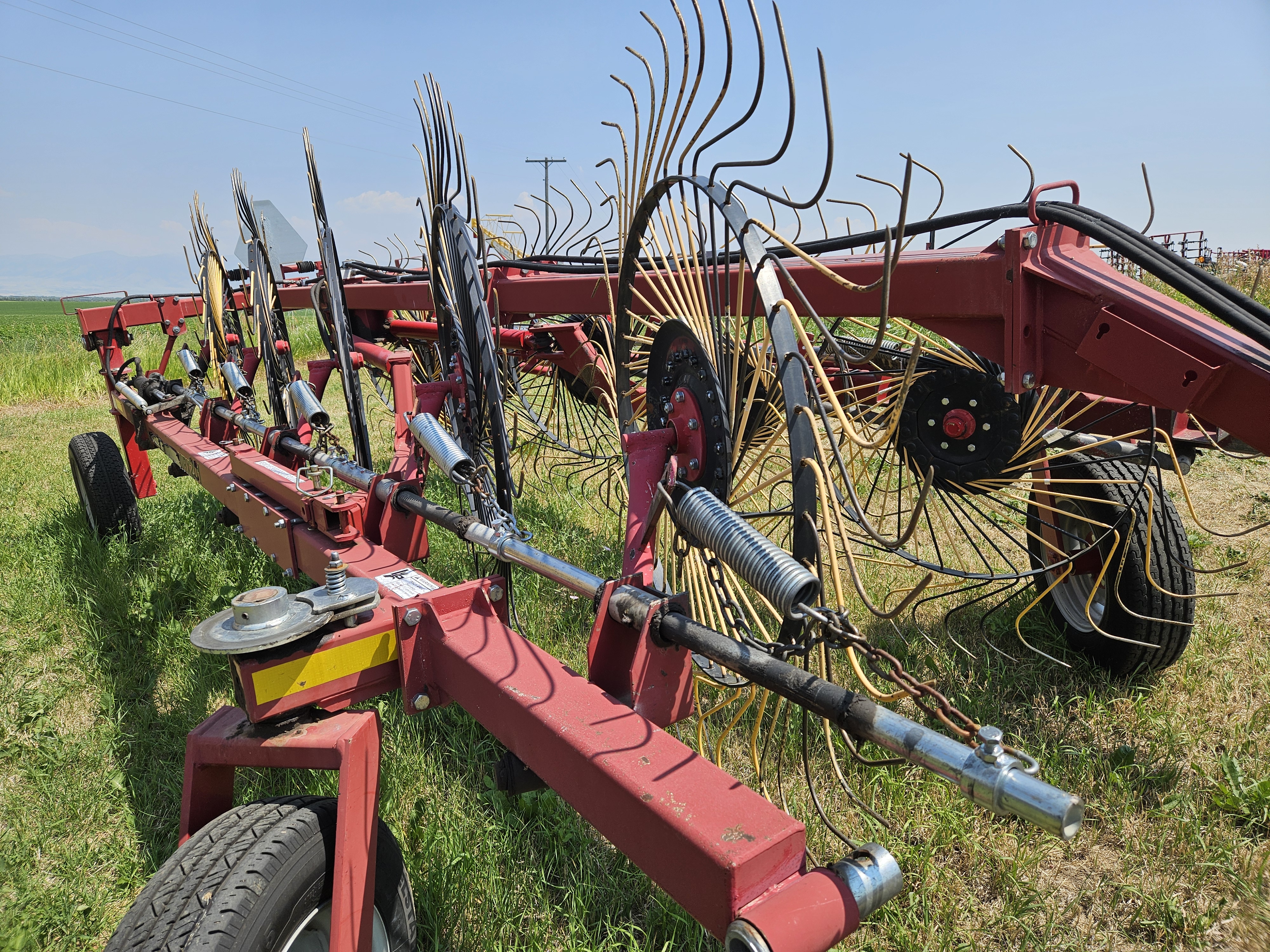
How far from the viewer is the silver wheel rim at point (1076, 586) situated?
9.84ft

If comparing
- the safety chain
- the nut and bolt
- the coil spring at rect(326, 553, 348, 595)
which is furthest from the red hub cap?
the coil spring at rect(326, 553, 348, 595)

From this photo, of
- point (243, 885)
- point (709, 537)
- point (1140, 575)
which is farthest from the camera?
point (1140, 575)

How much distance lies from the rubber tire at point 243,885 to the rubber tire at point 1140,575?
7.63ft

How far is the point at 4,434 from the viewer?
882cm

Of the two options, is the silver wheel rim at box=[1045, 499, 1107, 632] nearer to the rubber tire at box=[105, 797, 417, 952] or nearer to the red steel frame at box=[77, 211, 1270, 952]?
the red steel frame at box=[77, 211, 1270, 952]

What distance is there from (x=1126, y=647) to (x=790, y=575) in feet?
7.53

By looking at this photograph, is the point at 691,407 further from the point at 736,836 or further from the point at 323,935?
the point at 323,935

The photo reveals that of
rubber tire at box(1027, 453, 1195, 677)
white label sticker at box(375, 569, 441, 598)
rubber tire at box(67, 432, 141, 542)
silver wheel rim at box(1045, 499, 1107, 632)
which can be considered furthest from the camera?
rubber tire at box(67, 432, 141, 542)

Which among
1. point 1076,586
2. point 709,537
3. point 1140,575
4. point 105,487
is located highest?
point 709,537

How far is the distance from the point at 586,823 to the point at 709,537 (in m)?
1.40

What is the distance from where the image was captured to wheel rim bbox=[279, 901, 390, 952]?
148cm

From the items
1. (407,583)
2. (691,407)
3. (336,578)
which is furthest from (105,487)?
(691,407)

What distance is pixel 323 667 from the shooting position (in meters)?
1.49

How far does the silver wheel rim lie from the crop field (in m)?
0.14
